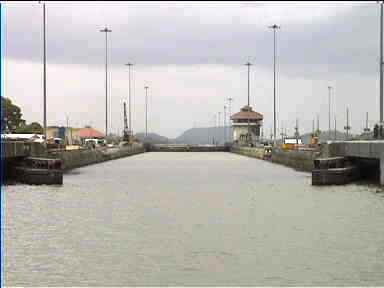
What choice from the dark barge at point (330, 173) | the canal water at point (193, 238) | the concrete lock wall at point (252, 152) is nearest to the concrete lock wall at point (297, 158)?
the dark barge at point (330, 173)

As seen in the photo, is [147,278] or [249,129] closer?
[147,278]

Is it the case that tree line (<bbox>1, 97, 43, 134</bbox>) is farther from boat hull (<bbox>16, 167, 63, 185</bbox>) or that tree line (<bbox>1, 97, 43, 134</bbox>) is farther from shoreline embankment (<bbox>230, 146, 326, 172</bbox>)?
boat hull (<bbox>16, 167, 63, 185</bbox>)

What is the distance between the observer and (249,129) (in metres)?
183

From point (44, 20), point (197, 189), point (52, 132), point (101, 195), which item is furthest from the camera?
point (52, 132)

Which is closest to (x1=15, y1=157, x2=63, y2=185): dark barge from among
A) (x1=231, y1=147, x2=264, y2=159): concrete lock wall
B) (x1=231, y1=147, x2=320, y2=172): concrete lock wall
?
(x1=231, y1=147, x2=320, y2=172): concrete lock wall

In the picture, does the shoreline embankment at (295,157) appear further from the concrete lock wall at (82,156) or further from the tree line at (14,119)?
the tree line at (14,119)

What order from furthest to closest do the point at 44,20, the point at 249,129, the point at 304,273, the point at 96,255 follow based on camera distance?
the point at 249,129
the point at 44,20
the point at 96,255
the point at 304,273

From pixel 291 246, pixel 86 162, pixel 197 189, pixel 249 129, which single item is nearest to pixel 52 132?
pixel 249 129

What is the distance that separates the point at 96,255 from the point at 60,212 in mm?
11448

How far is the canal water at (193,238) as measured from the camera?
62.5ft

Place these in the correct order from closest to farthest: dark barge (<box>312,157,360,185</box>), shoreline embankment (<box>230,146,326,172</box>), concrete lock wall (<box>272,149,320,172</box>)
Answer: dark barge (<box>312,157,360,185</box>)
shoreline embankment (<box>230,146,326,172</box>)
concrete lock wall (<box>272,149,320,172</box>)

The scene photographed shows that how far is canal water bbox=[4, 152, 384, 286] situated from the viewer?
19062mm

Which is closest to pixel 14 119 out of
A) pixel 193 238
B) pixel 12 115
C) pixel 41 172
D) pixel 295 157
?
pixel 12 115

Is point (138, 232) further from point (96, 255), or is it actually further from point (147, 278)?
point (147, 278)
